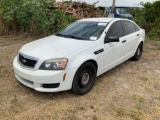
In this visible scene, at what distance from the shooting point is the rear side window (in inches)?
219

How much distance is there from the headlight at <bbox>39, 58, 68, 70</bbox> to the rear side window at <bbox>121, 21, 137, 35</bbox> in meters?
2.43

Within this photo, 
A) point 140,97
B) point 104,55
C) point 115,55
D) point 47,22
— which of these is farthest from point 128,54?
point 47,22

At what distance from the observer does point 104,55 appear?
14.9ft

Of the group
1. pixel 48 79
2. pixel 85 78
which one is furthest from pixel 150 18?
pixel 48 79

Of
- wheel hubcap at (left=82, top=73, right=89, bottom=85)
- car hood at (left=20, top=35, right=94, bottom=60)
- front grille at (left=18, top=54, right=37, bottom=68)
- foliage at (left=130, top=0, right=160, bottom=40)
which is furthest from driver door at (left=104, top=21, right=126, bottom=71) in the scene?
foliage at (left=130, top=0, right=160, bottom=40)

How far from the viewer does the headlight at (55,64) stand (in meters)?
3.75

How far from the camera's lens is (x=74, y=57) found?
12.8 feet

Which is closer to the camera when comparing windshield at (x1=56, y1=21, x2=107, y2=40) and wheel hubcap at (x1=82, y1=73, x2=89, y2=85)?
wheel hubcap at (x1=82, y1=73, x2=89, y2=85)

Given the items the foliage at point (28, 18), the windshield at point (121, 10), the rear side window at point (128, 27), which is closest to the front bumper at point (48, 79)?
the rear side window at point (128, 27)

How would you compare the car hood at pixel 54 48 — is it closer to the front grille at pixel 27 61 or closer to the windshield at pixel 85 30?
the front grille at pixel 27 61

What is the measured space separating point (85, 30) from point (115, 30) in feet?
2.51

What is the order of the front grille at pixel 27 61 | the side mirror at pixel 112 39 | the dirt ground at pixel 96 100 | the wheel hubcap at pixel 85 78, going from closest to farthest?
the dirt ground at pixel 96 100 → the front grille at pixel 27 61 → the wheel hubcap at pixel 85 78 → the side mirror at pixel 112 39

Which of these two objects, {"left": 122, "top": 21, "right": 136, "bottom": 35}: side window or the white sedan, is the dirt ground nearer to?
the white sedan

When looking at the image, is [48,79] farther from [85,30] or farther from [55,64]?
[85,30]
